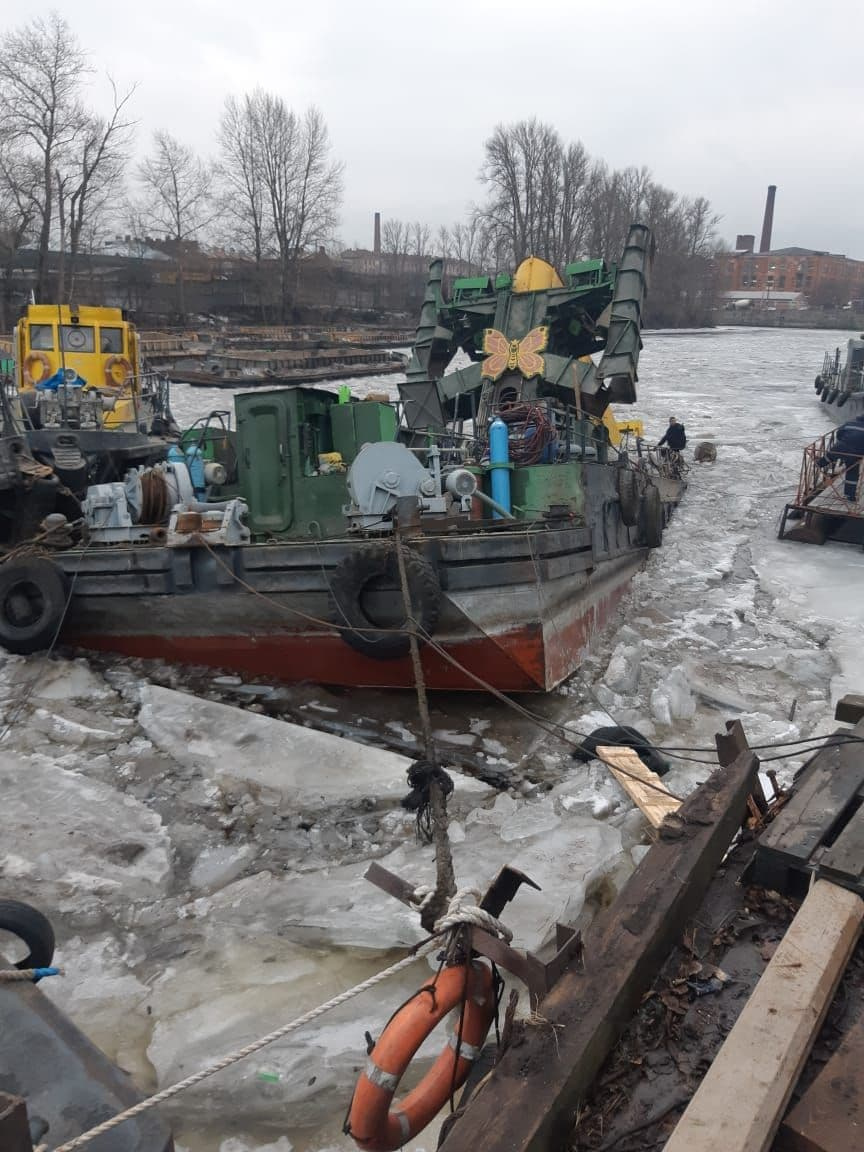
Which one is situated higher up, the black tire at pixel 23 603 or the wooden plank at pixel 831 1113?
the wooden plank at pixel 831 1113

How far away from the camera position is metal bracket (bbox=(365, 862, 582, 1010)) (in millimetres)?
2410

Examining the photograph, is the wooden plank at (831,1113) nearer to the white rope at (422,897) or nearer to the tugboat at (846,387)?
the white rope at (422,897)

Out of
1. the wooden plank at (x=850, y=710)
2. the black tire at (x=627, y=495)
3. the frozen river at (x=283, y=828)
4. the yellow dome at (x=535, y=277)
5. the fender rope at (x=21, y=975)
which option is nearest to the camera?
the fender rope at (x=21, y=975)

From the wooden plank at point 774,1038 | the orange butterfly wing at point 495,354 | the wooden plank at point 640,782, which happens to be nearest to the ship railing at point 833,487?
the orange butterfly wing at point 495,354

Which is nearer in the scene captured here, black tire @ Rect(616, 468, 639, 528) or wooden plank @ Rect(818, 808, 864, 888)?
wooden plank @ Rect(818, 808, 864, 888)

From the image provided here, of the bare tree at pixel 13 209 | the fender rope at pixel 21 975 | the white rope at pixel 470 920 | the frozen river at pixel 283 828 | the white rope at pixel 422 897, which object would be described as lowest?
the frozen river at pixel 283 828

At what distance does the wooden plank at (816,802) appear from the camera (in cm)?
312

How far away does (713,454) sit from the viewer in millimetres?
22641

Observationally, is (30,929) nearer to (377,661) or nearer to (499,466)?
(377,661)

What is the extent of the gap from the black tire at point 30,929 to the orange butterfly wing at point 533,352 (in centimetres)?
948

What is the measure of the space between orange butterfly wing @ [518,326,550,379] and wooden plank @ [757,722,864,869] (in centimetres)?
812

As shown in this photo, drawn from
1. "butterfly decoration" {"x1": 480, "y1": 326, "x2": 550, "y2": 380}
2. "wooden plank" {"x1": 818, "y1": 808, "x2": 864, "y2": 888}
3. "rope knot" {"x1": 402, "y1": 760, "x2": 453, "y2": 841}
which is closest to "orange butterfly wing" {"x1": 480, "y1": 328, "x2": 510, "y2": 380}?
"butterfly decoration" {"x1": 480, "y1": 326, "x2": 550, "y2": 380}

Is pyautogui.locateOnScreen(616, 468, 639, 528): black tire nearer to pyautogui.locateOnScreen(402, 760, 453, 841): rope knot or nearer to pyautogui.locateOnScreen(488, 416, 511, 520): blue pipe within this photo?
pyautogui.locateOnScreen(488, 416, 511, 520): blue pipe

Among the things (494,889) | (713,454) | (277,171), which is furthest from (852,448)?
(277,171)
